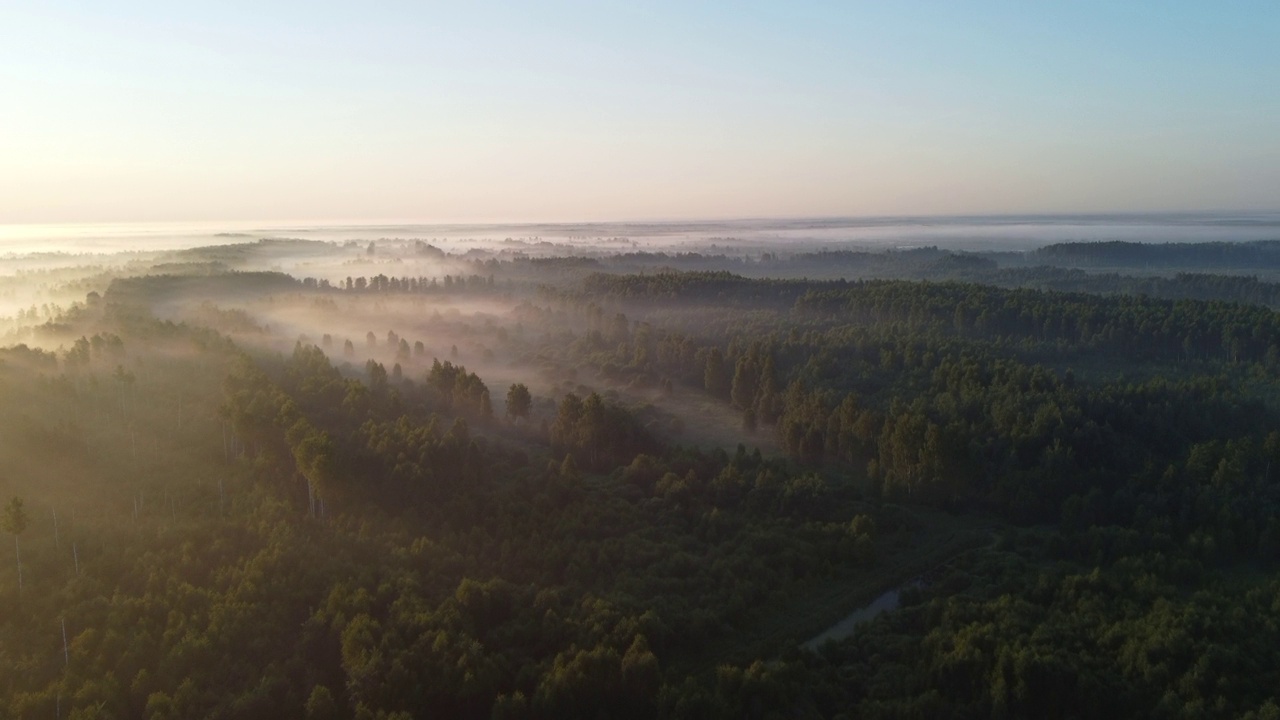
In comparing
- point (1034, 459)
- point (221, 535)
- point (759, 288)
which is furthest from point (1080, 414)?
point (759, 288)

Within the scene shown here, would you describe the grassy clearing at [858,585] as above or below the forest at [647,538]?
below

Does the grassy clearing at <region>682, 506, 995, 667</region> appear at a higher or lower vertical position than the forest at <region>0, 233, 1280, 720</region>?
lower

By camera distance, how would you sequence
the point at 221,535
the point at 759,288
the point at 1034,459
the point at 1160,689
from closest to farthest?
the point at 1160,689
the point at 221,535
the point at 1034,459
the point at 759,288

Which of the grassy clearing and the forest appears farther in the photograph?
the grassy clearing

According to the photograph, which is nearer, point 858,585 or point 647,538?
point 858,585

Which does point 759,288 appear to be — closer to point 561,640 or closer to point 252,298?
point 252,298

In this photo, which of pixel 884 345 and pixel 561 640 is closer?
pixel 561 640

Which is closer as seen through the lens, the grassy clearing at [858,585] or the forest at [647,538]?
the forest at [647,538]

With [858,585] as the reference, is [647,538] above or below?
above
